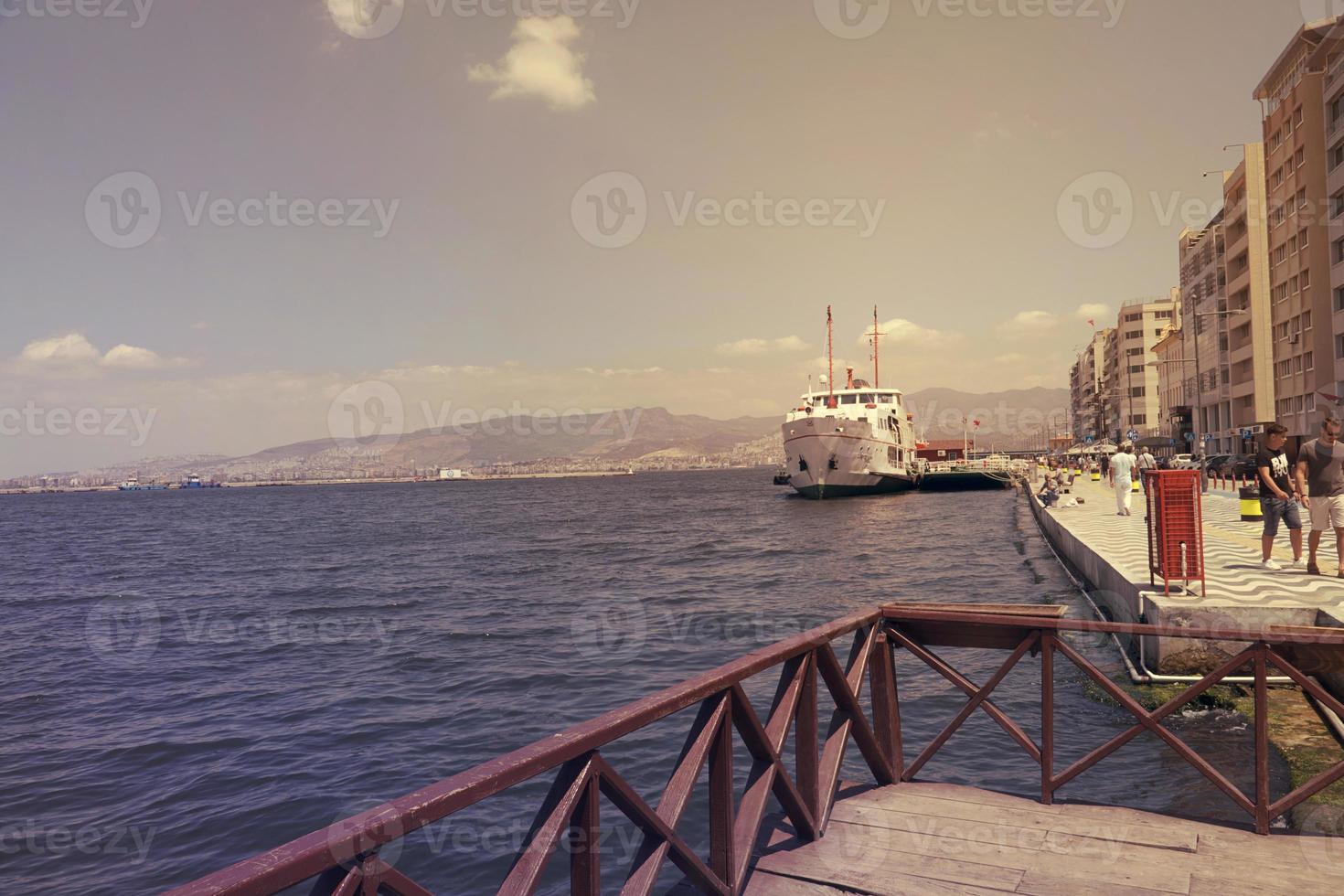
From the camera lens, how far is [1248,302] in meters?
55.9

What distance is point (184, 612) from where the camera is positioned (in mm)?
24625

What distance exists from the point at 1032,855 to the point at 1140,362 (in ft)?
389

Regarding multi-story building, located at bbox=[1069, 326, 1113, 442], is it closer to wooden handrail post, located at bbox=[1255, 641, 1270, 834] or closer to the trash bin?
the trash bin

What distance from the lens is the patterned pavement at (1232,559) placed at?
33.7ft

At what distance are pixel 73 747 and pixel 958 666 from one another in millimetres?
12486

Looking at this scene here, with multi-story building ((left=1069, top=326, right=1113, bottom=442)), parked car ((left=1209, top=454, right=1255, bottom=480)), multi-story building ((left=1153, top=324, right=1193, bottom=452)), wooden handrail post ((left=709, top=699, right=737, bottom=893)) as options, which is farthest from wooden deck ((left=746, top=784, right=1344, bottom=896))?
multi-story building ((left=1069, top=326, right=1113, bottom=442))

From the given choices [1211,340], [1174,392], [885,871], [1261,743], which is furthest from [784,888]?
[1174,392]

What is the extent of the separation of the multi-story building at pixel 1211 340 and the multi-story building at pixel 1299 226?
24.3ft

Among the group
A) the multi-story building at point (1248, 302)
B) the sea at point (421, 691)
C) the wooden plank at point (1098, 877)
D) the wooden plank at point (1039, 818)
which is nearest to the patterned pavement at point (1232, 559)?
the sea at point (421, 691)

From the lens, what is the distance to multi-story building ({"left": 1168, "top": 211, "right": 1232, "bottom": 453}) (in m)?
60.2

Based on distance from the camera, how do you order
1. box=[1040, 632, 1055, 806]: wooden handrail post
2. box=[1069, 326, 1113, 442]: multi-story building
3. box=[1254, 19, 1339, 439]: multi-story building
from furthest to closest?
box=[1069, 326, 1113, 442]: multi-story building
box=[1254, 19, 1339, 439]: multi-story building
box=[1040, 632, 1055, 806]: wooden handrail post

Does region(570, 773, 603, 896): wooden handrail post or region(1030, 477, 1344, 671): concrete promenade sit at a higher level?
region(570, 773, 603, 896): wooden handrail post

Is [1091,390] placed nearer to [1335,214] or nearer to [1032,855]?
[1335,214]

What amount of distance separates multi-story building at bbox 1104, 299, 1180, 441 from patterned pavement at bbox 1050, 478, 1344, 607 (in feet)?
293
